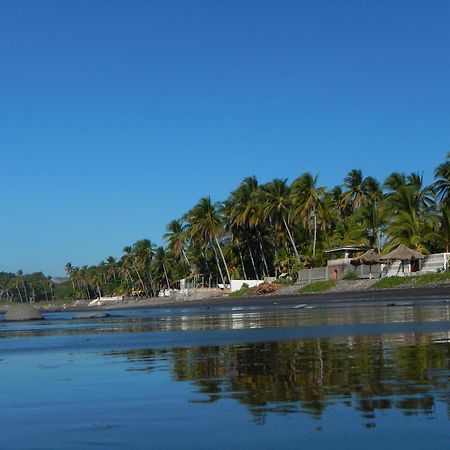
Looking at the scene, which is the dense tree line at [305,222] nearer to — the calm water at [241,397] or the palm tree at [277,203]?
the palm tree at [277,203]

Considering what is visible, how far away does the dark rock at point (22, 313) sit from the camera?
151 ft

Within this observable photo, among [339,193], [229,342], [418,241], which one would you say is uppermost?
[339,193]

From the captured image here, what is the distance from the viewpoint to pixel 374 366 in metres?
9.74

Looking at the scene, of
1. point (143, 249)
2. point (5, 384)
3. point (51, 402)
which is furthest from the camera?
point (143, 249)

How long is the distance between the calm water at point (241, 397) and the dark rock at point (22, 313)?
32.7 meters

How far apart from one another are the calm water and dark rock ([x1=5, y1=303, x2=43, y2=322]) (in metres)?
32.7

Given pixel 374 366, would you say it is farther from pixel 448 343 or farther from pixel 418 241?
pixel 418 241

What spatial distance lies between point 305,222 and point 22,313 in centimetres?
3583

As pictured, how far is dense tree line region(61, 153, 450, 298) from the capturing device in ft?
188

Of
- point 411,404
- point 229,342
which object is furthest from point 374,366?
point 229,342

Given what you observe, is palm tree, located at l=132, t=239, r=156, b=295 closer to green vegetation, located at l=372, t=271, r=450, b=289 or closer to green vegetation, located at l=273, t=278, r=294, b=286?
green vegetation, located at l=273, t=278, r=294, b=286

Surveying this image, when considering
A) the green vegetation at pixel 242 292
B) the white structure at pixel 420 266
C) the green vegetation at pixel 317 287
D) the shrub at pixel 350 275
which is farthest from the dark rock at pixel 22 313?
the green vegetation at pixel 242 292

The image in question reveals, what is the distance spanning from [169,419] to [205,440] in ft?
3.51

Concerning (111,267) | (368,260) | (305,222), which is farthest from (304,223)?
(111,267)
